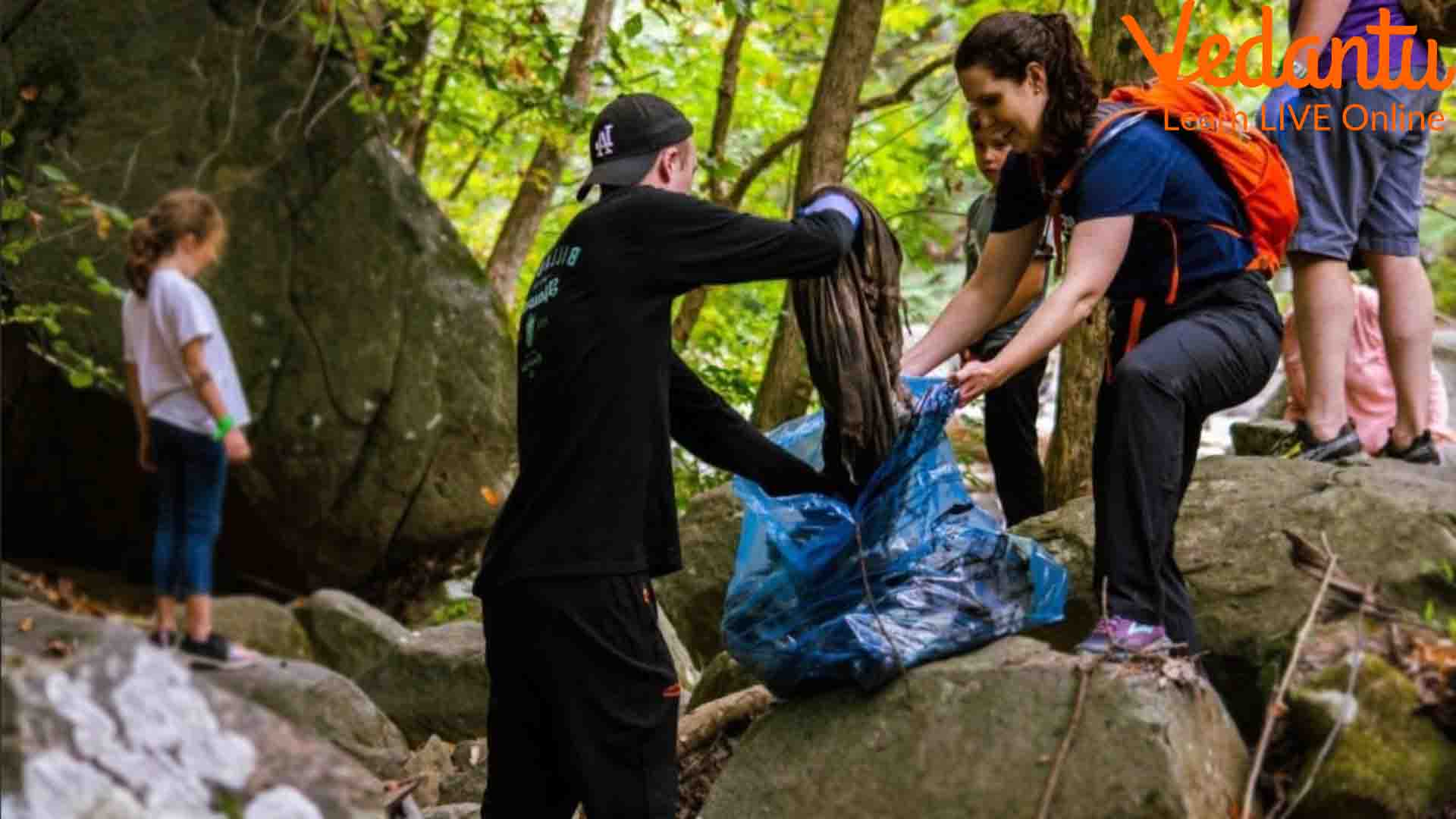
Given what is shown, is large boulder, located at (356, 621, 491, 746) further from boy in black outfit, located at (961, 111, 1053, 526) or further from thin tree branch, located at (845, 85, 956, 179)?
thin tree branch, located at (845, 85, 956, 179)

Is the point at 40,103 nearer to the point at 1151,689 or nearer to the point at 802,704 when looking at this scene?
the point at 802,704

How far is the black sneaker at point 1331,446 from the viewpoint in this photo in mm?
5379

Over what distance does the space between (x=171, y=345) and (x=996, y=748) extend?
2241 mm

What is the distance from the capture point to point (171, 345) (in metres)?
2.36

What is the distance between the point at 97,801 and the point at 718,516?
4727mm

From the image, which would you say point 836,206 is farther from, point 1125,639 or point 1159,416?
point 1125,639

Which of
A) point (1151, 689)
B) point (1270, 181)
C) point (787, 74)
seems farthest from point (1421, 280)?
point (787, 74)

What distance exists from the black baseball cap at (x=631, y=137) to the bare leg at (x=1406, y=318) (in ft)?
9.48

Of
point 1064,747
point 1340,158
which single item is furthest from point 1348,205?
point 1064,747

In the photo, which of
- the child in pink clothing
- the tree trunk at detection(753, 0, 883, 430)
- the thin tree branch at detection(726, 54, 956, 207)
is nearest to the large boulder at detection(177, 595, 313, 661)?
the child in pink clothing

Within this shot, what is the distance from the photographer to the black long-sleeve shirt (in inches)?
140

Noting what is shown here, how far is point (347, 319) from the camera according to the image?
170 inches

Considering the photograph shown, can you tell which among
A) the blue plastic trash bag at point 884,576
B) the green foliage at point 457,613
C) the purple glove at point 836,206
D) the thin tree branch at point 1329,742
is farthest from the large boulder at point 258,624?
the green foliage at point 457,613

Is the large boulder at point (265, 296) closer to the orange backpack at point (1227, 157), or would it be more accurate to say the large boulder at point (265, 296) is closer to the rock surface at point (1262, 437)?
the orange backpack at point (1227, 157)
